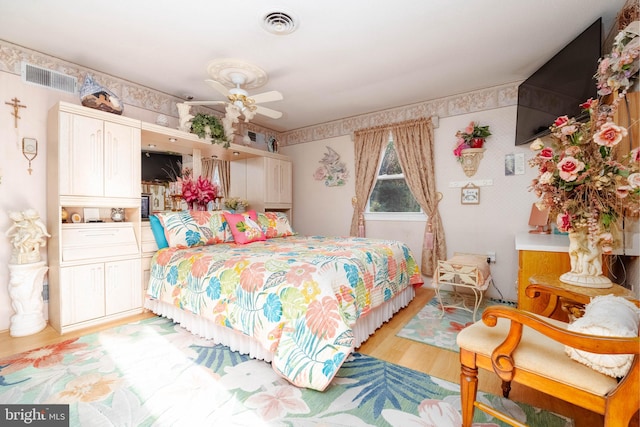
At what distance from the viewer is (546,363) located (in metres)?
1.08

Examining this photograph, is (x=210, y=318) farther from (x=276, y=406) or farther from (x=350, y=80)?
(x=350, y=80)

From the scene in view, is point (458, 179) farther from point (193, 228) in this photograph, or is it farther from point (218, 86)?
point (193, 228)

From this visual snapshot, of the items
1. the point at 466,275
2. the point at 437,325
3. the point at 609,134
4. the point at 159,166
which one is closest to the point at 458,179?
the point at 466,275

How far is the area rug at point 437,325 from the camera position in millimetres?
2334

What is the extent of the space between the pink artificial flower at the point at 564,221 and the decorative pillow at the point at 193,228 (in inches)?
118

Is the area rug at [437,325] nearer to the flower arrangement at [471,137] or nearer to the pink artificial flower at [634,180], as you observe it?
the pink artificial flower at [634,180]

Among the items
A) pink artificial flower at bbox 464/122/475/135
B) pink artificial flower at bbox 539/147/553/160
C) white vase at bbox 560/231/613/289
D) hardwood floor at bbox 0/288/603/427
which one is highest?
pink artificial flower at bbox 464/122/475/135

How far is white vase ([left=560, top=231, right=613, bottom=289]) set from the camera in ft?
5.01

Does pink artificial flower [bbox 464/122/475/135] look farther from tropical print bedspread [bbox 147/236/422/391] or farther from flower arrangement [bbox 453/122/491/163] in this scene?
tropical print bedspread [bbox 147/236/422/391]

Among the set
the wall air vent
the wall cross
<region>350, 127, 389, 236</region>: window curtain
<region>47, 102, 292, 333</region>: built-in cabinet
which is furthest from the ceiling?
<region>350, 127, 389, 236</region>: window curtain

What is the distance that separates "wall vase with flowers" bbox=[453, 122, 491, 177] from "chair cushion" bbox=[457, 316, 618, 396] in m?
2.72

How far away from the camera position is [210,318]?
216 cm

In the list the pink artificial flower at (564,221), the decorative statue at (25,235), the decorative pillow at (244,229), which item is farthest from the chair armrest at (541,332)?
the decorative statue at (25,235)

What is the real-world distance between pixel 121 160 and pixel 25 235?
3.30ft
